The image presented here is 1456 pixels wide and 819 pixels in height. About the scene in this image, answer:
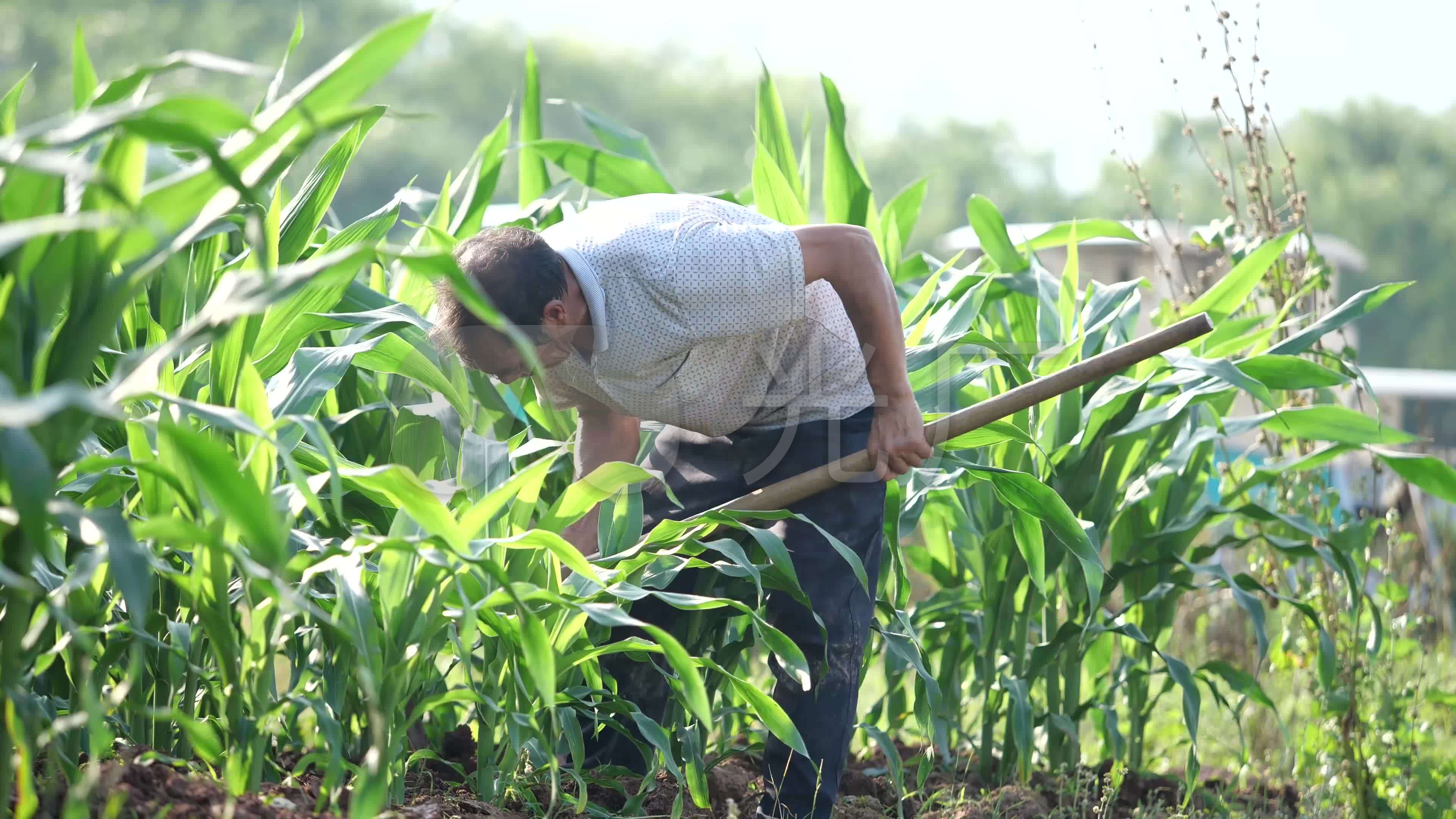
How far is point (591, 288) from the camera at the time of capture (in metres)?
1.83

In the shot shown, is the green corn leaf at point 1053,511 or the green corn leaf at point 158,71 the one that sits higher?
the green corn leaf at point 158,71

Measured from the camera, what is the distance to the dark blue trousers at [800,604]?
1878mm

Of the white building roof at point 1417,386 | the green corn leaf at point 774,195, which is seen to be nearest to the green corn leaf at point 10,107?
the green corn leaf at point 774,195

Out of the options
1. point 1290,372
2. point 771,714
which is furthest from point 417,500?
point 1290,372

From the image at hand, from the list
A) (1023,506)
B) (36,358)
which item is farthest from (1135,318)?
(36,358)

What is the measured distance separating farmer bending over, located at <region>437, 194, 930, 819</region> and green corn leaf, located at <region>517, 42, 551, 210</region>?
47 centimetres

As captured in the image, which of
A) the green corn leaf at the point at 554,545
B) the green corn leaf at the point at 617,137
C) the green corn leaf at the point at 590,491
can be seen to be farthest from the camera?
the green corn leaf at the point at 617,137

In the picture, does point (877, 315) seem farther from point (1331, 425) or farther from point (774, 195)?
point (1331, 425)

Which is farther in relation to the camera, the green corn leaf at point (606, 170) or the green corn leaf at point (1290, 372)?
the green corn leaf at point (606, 170)

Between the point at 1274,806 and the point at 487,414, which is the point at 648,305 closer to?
the point at 487,414

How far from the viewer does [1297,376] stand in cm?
206

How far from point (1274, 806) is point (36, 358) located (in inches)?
86.8

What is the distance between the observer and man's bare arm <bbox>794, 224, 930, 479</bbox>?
187cm

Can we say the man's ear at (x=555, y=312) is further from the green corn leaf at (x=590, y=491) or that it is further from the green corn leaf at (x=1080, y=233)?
the green corn leaf at (x=1080, y=233)
